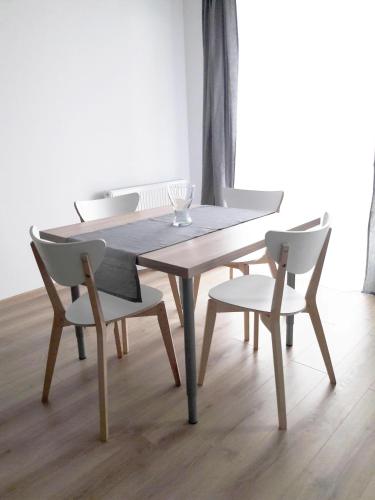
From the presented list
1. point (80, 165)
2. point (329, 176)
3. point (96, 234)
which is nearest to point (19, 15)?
point (80, 165)

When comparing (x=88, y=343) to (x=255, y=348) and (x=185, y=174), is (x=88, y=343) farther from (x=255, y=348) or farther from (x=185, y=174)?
(x=185, y=174)

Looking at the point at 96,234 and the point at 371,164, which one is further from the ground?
the point at 371,164

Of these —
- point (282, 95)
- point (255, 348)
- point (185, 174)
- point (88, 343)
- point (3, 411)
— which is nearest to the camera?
point (3, 411)

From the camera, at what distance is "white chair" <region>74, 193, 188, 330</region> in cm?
246

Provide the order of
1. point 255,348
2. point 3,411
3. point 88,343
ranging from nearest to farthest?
point 3,411, point 255,348, point 88,343

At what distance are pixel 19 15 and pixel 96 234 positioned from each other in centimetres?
182

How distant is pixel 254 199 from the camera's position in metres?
2.63

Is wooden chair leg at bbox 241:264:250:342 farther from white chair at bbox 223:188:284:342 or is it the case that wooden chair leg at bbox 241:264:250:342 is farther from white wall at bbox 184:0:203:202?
white wall at bbox 184:0:203:202

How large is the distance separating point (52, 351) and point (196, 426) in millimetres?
711

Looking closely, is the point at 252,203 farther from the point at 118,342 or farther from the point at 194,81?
the point at 194,81

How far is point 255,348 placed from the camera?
2273mm

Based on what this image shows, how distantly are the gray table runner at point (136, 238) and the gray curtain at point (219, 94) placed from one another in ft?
4.52

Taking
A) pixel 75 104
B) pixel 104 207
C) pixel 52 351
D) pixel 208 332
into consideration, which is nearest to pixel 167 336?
pixel 208 332

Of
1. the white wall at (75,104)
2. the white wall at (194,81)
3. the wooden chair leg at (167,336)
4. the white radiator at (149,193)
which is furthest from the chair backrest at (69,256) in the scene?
the white wall at (194,81)
